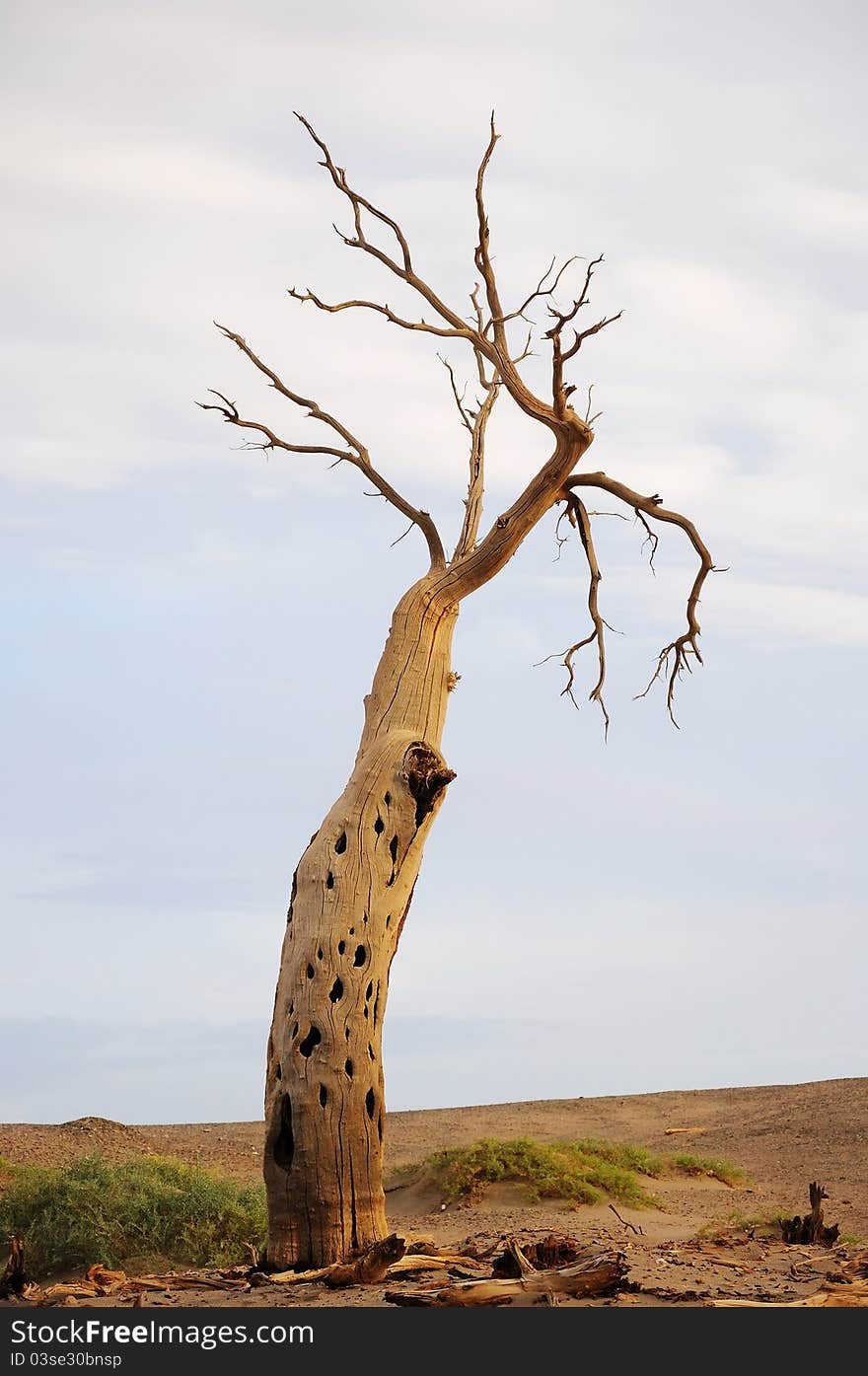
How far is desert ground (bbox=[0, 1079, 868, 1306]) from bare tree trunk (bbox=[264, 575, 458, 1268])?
64 cm

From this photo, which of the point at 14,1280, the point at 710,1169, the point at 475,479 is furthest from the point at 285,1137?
the point at 710,1169

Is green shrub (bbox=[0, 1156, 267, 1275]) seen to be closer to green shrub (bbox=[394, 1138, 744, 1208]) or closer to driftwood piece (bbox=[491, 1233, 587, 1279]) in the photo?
green shrub (bbox=[394, 1138, 744, 1208])

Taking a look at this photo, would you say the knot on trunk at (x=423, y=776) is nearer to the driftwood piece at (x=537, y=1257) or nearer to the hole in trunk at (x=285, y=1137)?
the hole in trunk at (x=285, y=1137)

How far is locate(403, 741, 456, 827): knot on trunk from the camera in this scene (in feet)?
30.0

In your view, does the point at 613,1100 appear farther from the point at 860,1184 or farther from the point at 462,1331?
the point at 462,1331

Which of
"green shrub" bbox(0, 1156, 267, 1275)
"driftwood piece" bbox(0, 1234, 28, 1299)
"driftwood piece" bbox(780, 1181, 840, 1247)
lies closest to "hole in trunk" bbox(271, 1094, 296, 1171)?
"driftwood piece" bbox(0, 1234, 28, 1299)

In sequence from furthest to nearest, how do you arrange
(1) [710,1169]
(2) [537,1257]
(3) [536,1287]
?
(1) [710,1169] → (2) [537,1257] → (3) [536,1287]

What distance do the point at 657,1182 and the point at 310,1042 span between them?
25.8 ft

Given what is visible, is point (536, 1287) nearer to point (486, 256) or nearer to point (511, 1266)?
point (511, 1266)

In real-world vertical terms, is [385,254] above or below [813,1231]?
above

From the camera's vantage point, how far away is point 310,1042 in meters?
8.34

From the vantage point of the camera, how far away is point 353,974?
28.0 ft

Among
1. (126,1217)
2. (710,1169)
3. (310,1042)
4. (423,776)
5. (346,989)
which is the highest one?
(423,776)

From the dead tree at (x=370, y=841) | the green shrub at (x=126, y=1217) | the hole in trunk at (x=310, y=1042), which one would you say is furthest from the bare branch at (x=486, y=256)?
the green shrub at (x=126, y=1217)
